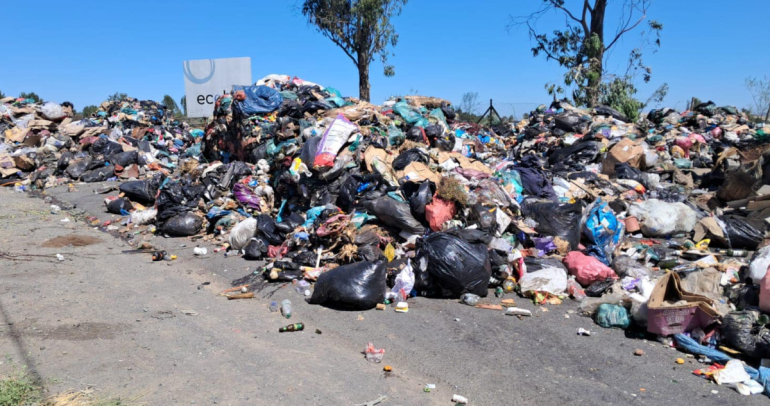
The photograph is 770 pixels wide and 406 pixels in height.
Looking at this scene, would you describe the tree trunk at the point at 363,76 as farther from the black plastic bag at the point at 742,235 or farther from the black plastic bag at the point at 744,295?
the black plastic bag at the point at 744,295

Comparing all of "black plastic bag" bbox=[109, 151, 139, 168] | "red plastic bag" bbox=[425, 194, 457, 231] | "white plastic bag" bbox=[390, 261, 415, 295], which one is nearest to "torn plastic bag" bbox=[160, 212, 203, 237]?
"red plastic bag" bbox=[425, 194, 457, 231]

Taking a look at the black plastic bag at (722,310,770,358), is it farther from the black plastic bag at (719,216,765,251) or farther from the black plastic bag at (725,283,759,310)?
the black plastic bag at (719,216,765,251)

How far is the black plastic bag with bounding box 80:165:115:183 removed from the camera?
10414mm

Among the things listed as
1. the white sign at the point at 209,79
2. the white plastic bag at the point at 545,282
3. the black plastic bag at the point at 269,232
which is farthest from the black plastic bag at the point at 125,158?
the white plastic bag at the point at 545,282

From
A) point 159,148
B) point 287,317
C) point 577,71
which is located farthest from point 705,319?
point 577,71

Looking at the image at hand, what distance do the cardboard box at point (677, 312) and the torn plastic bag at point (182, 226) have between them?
17.3 feet

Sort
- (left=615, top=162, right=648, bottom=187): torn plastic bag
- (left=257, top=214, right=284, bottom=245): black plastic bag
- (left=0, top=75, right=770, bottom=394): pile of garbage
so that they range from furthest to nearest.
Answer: (left=615, top=162, right=648, bottom=187): torn plastic bag
(left=257, top=214, right=284, bottom=245): black plastic bag
(left=0, top=75, right=770, bottom=394): pile of garbage

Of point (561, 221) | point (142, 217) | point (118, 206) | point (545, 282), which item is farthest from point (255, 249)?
point (118, 206)

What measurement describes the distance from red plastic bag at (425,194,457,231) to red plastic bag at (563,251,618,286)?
4.00ft

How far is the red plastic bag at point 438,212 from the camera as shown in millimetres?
4969

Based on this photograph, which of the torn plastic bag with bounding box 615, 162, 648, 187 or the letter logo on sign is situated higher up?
the letter logo on sign

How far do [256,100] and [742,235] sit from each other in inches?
273

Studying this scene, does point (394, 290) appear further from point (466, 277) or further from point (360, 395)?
point (360, 395)

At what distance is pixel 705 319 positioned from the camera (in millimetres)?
3365
